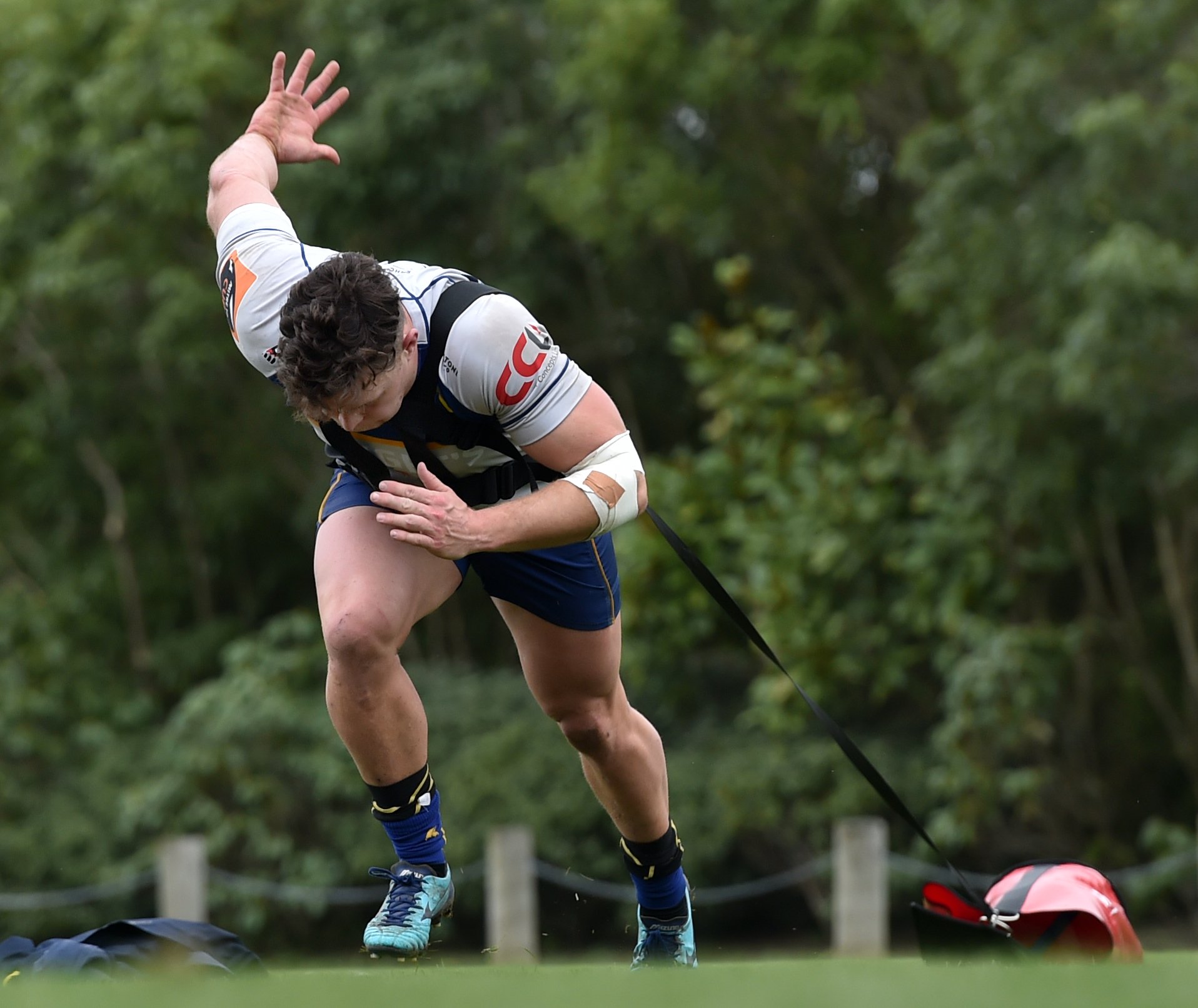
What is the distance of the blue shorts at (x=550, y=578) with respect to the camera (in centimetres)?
360

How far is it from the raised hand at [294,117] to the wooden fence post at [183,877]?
6309mm

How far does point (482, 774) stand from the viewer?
12359mm

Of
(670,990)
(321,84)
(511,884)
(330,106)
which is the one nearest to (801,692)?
(670,990)

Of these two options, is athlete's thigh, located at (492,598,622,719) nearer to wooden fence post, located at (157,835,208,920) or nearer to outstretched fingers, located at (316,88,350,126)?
outstretched fingers, located at (316,88,350,126)

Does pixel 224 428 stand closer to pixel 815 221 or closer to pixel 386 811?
pixel 815 221

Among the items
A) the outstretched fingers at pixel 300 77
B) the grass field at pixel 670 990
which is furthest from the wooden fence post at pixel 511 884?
the grass field at pixel 670 990

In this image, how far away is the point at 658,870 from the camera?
3.98 m

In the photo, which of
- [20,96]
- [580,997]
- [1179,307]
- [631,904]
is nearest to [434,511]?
[580,997]

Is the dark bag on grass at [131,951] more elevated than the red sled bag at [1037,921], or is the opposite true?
the red sled bag at [1037,921]

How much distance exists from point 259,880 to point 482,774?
210 cm

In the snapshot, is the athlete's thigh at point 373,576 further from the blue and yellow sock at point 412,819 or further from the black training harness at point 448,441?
the blue and yellow sock at point 412,819

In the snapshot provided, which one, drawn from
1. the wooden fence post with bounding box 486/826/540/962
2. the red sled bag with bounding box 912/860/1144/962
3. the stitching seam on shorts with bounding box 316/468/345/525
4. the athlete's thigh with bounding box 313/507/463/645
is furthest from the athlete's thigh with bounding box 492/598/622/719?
the wooden fence post with bounding box 486/826/540/962

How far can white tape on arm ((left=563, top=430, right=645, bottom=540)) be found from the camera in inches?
131

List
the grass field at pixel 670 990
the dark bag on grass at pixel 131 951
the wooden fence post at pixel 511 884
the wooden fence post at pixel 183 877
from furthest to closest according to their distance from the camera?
the wooden fence post at pixel 183 877 < the wooden fence post at pixel 511 884 < the dark bag on grass at pixel 131 951 < the grass field at pixel 670 990
